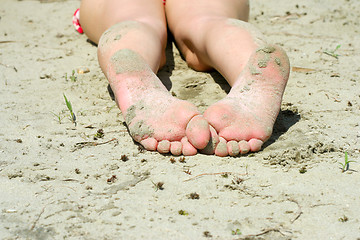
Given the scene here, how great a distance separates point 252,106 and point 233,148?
0.19m

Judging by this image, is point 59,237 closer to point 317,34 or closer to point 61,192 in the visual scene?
point 61,192

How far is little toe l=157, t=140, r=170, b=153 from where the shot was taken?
1.74 metres

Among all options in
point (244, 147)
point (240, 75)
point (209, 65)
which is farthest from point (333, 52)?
point (244, 147)

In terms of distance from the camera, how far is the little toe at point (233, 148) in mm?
1708

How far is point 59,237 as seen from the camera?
52.8 inches

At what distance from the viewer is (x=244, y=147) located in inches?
67.5

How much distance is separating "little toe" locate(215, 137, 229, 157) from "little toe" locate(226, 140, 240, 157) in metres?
0.01

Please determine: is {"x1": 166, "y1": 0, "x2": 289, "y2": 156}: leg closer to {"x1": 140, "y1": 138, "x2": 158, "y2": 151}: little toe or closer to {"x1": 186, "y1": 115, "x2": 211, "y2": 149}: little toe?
{"x1": 186, "y1": 115, "x2": 211, "y2": 149}: little toe

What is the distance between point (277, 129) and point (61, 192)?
0.89m

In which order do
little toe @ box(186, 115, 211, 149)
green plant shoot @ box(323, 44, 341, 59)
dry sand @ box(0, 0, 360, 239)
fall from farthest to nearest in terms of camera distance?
green plant shoot @ box(323, 44, 341, 59), little toe @ box(186, 115, 211, 149), dry sand @ box(0, 0, 360, 239)

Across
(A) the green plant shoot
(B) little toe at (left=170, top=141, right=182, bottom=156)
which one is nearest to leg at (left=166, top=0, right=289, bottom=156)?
(B) little toe at (left=170, top=141, right=182, bottom=156)

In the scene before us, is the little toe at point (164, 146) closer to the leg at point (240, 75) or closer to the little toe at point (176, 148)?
the little toe at point (176, 148)

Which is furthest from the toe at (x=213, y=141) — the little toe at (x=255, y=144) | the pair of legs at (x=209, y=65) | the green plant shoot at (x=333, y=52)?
the green plant shoot at (x=333, y=52)

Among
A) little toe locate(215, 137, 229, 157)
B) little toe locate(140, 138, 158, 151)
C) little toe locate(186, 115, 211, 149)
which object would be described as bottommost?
little toe locate(140, 138, 158, 151)
